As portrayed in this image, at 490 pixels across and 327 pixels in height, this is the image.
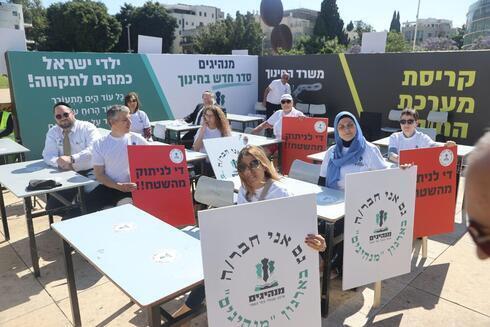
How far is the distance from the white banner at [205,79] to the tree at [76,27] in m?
29.7

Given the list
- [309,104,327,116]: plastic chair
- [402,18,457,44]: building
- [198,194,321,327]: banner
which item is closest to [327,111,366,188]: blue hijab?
[198,194,321,327]: banner

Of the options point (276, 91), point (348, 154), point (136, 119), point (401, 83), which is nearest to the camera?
point (348, 154)

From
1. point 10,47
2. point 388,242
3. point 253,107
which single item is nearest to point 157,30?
point 253,107

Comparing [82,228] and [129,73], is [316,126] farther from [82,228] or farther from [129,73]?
[129,73]

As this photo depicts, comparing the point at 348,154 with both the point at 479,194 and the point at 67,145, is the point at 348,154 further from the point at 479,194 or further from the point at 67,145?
the point at 67,145

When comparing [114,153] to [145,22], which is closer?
[114,153]

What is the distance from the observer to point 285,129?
5629mm

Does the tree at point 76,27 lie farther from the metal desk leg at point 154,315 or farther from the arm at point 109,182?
the metal desk leg at point 154,315

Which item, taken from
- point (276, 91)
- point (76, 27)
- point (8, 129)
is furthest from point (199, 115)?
point (76, 27)

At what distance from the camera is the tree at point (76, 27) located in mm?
34969

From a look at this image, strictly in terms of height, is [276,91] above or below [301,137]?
above

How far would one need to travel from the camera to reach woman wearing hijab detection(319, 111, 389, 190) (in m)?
3.46

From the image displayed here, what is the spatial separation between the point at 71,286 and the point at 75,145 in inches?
83.8

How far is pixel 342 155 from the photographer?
3.51 m
